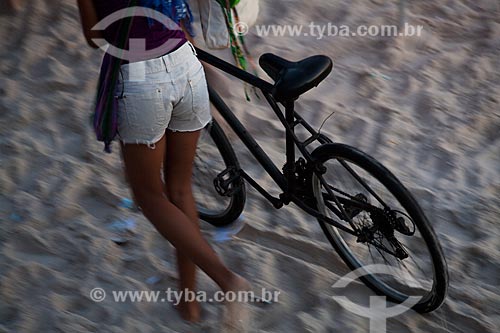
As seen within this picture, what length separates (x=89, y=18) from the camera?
1.83 metres

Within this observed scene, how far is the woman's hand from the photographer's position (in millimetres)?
1814

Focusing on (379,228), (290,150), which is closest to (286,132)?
(290,150)

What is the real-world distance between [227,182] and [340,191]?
45cm

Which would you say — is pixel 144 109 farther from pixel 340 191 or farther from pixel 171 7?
pixel 340 191

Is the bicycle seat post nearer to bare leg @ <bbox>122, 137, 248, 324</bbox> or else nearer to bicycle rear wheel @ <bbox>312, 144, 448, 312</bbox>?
bicycle rear wheel @ <bbox>312, 144, 448, 312</bbox>

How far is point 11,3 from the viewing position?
13.6ft

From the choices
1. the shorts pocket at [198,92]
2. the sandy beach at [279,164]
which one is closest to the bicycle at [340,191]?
the sandy beach at [279,164]

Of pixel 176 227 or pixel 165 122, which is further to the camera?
pixel 176 227

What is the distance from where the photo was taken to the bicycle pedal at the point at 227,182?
8.58 feet

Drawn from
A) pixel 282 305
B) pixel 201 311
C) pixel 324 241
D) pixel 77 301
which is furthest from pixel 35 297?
pixel 324 241

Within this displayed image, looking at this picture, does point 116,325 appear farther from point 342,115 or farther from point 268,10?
point 268,10

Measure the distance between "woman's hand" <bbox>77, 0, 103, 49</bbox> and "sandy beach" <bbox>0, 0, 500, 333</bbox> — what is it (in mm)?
718

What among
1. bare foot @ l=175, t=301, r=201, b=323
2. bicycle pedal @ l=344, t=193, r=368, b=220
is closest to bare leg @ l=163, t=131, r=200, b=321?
bare foot @ l=175, t=301, r=201, b=323

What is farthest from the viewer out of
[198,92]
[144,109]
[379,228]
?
[379,228]
